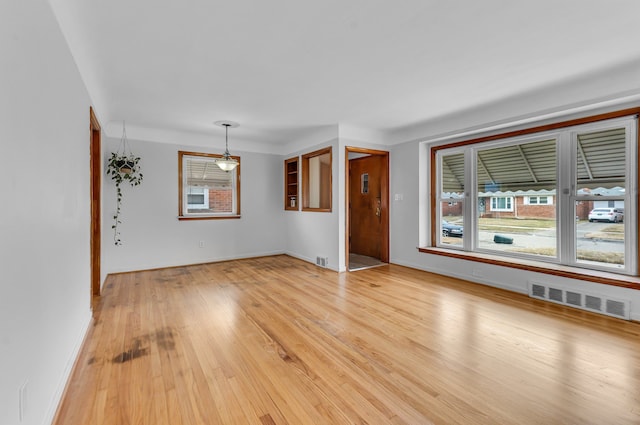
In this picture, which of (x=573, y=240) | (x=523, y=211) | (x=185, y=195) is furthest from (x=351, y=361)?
(x=185, y=195)

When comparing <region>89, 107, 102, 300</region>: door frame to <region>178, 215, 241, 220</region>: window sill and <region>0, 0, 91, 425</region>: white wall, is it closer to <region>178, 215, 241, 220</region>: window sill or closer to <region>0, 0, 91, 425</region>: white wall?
<region>178, 215, 241, 220</region>: window sill

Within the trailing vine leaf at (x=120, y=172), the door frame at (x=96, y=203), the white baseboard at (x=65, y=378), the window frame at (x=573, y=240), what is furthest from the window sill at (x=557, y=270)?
the trailing vine leaf at (x=120, y=172)

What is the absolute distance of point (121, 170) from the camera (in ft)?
15.5

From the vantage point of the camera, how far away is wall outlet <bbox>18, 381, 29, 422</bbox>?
4.07 ft

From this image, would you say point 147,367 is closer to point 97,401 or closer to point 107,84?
point 97,401

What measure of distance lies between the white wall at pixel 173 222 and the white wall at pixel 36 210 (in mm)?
2896

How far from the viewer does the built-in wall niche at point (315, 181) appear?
19.8 feet

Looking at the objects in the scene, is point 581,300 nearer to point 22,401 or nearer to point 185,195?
point 22,401

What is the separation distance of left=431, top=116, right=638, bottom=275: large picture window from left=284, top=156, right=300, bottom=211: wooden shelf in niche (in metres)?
2.76

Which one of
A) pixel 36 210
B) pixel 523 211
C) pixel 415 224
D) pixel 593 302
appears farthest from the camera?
pixel 415 224

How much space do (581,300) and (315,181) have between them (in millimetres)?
4481

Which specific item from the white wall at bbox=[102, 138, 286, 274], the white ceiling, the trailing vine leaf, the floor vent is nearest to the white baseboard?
the white ceiling

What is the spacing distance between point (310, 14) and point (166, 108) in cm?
285

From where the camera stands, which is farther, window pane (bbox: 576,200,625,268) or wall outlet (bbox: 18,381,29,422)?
window pane (bbox: 576,200,625,268)
